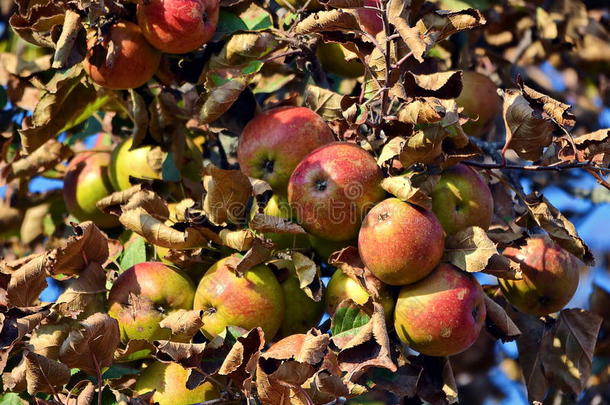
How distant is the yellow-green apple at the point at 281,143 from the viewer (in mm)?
2420

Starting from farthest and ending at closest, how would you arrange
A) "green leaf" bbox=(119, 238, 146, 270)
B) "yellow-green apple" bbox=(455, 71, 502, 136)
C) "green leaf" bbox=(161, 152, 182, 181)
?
"yellow-green apple" bbox=(455, 71, 502, 136) → "green leaf" bbox=(161, 152, 182, 181) → "green leaf" bbox=(119, 238, 146, 270)

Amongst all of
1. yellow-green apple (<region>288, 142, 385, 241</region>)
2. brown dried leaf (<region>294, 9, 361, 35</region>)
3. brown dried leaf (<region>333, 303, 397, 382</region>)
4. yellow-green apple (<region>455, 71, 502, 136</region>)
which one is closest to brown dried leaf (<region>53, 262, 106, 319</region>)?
yellow-green apple (<region>288, 142, 385, 241</region>)

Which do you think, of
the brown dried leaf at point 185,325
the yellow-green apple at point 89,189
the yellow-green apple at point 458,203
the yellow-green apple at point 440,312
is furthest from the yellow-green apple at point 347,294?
the yellow-green apple at point 89,189

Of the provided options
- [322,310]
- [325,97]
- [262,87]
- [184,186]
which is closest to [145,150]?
[184,186]

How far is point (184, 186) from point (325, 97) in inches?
21.9

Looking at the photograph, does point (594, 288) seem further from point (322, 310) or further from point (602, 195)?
point (322, 310)

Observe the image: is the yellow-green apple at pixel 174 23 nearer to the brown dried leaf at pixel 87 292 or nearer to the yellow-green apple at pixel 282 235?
the yellow-green apple at pixel 282 235

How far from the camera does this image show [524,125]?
2.30 metres

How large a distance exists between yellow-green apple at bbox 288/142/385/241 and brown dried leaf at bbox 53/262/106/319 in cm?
56

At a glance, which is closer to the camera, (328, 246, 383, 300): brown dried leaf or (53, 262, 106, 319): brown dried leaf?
(328, 246, 383, 300): brown dried leaf

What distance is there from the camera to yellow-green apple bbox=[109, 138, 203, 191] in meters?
2.78

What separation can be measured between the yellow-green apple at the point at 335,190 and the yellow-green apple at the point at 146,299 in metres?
0.39

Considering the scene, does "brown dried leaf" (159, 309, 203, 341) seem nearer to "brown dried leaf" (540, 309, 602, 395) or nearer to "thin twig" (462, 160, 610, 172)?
"thin twig" (462, 160, 610, 172)

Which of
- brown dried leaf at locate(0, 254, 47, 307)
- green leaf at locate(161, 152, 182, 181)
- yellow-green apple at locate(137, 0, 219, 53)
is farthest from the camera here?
green leaf at locate(161, 152, 182, 181)
